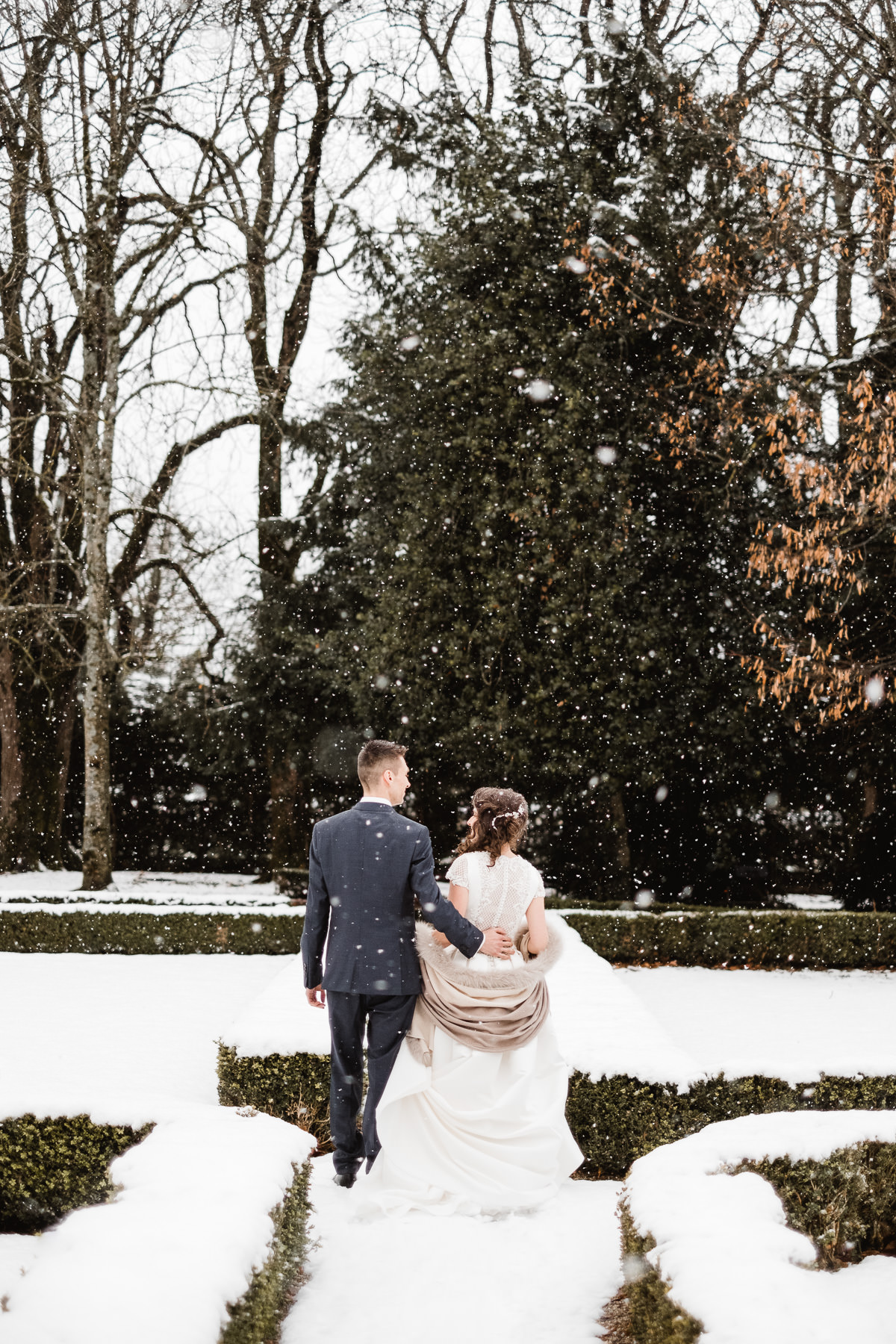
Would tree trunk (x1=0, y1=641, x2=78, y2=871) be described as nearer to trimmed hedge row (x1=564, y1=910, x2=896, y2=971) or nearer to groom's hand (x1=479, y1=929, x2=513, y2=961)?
trimmed hedge row (x1=564, y1=910, x2=896, y2=971)

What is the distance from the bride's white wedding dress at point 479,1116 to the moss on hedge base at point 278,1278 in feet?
1.46

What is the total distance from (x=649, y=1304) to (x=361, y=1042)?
61.5 inches

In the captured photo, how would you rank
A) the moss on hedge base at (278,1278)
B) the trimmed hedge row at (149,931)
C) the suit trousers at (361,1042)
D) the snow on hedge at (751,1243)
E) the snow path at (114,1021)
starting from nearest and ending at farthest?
the snow on hedge at (751,1243) < the moss on hedge base at (278,1278) < the suit trousers at (361,1042) < the snow path at (114,1021) < the trimmed hedge row at (149,931)

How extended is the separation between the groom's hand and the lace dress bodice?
76mm

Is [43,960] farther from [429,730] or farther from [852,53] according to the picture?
[852,53]

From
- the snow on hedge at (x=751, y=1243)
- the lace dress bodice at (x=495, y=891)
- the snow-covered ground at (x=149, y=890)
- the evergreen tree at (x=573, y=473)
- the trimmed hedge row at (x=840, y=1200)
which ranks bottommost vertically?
the snow-covered ground at (x=149, y=890)

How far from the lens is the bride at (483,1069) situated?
13.3ft

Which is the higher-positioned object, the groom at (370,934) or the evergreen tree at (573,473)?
the evergreen tree at (573,473)

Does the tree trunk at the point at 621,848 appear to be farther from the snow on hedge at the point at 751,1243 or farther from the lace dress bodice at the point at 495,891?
the snow on hedge at the point at 751,1243

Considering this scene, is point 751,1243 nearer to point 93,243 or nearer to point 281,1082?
point 281,1082

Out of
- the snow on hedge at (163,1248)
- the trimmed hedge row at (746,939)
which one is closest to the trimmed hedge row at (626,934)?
the trimmed hedge row at (746,939)

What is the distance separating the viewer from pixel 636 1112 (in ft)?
16.5

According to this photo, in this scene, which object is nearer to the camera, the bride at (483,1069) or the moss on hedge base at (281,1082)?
the bride at (483,1069)

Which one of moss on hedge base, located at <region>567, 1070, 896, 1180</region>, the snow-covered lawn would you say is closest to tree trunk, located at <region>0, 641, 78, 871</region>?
the snow-covered lawn
